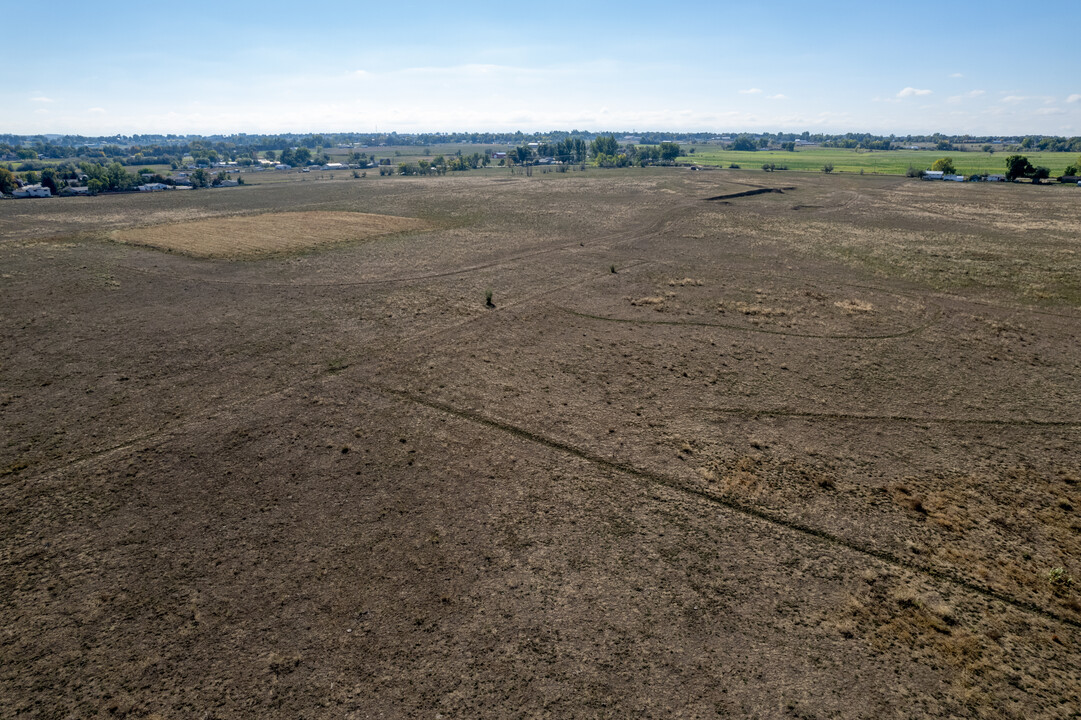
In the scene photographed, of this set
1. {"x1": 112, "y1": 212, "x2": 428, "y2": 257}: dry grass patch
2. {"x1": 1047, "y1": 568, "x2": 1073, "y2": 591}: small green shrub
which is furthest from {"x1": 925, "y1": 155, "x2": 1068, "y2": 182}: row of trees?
{"x1": 1047, "y1": 568, "x2": 1073, "y2": 591}: small green shrub

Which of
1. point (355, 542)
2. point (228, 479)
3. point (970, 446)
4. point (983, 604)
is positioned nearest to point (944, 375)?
point (970, 446)

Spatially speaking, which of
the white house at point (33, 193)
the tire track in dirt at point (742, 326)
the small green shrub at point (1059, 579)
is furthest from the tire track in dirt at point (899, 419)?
the white house at point (33, 193)

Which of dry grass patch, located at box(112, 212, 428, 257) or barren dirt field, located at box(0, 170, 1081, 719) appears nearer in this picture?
barren dirt field, located at box(0, 170, 1081, 719)

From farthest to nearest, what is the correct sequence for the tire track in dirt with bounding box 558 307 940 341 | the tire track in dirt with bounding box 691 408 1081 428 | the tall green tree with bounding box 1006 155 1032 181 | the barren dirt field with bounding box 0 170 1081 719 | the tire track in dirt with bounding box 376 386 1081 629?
the tall green tree with bounding box 1006 155 1032 181, the tire track in dirt with bounding box 558 307 940 341, the tire track in dirt with bounding box 691 408 1081 428, the tire track in dirt with bounding box 376 386 1081 629, the barren dirt field with bounding box 0 170 1081 719

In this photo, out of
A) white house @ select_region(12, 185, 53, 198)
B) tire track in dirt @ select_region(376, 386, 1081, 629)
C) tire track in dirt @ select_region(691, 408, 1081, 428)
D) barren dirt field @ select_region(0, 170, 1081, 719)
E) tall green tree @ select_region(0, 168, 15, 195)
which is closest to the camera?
barren dirt field @ select_region(0, 170, 1081, 719)

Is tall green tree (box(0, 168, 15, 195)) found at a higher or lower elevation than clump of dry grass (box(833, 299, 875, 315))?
higher

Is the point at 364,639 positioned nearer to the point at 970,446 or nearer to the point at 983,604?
the point at 983,604

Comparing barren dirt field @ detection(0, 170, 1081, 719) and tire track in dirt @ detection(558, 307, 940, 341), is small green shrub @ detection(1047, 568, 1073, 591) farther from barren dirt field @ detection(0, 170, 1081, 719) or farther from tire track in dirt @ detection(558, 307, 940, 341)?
tire track in dirt @ detection(558, 307, 940, 341)

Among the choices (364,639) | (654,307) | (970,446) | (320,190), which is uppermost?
(320,190)
